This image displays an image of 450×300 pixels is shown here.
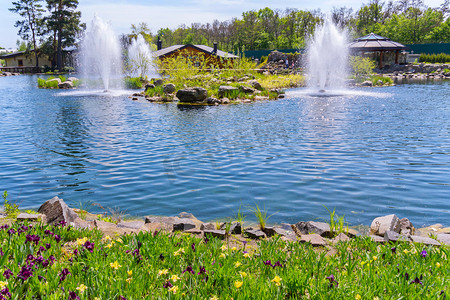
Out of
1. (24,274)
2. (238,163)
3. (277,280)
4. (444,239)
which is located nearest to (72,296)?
(24,274)

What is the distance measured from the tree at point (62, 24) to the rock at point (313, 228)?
77994 millimetres

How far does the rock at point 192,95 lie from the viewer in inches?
1016

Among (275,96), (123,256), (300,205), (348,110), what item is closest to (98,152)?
(300,205)

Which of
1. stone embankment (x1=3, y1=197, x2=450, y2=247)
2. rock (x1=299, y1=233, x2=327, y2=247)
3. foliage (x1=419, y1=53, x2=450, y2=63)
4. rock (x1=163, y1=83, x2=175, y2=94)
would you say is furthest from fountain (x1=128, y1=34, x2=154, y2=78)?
foliage (x1=419, y1=53, x2=450, y2=63)

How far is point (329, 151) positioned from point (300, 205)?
4.54 m

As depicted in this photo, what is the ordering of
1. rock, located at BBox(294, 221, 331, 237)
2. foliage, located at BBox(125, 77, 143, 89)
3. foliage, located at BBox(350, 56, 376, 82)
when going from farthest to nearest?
foliage, located at BBox(350, 56, 376, 82) → foliage, located at BBox(125, 77, 143, 89) → rock, located at BBox(294, 221, 331, 237)

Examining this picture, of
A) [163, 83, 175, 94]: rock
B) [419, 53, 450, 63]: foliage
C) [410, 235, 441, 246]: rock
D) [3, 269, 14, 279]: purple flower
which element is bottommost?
[410, 235, 441, 246]: rock

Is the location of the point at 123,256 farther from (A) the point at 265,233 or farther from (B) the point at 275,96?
(B) the point at 275,96

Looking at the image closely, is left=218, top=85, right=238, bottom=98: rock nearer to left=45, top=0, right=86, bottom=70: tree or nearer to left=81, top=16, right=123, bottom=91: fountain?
left=81, top=16, right=123, bottom=91: fountain

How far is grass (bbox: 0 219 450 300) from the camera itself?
339 cm

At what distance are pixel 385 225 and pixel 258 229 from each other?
1923 millimetres

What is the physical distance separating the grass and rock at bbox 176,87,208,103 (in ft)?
70.3

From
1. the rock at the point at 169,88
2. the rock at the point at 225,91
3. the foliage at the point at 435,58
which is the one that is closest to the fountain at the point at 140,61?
the rock at the point at 169,88

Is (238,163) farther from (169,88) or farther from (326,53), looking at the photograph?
(326,53)
